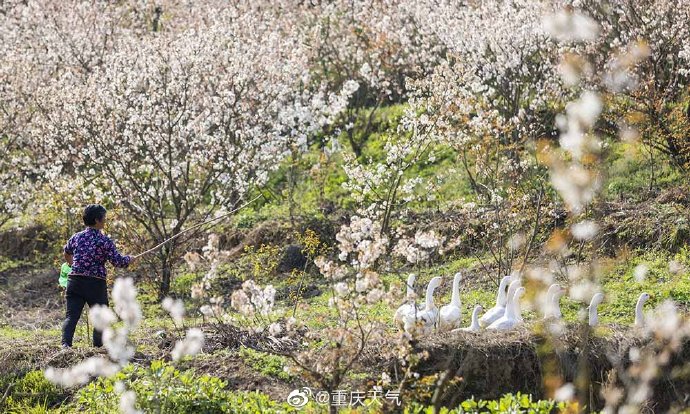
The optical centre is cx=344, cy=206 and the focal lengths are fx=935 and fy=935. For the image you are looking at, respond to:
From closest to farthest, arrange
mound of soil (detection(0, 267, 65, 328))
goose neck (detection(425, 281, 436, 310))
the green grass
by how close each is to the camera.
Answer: goose neck (detection(425, 281, 436, 310))
mound of soil (detection(0, 267, 65, 328))
the green grass

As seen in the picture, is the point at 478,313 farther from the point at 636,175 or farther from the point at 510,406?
the point at 636,175

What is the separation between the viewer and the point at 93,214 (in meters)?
8.26

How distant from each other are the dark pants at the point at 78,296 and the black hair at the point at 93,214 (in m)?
0.51

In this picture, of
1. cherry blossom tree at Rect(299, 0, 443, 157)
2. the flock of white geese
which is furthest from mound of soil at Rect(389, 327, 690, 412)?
cherry blossom tree at Rect(299, 0, 443, 157)

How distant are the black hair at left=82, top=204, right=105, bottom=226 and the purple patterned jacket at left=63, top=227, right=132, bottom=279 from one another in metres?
→ 0.09

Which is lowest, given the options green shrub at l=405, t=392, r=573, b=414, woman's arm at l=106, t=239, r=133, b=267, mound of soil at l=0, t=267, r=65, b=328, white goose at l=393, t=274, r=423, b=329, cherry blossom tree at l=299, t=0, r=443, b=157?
green shrub at l=405, t=392, r=573, b=414

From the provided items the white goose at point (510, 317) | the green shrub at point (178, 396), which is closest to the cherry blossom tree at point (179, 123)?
the green shrub at point (178, 396)

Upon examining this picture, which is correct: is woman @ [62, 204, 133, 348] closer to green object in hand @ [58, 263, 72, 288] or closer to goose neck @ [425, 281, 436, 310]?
green object in hand @ [58, 263, 72, 288]

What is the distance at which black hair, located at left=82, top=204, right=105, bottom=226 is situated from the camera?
8.26 meters

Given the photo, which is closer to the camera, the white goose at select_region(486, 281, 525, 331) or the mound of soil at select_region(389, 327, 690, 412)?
the mound of soil at select_region(389, 327, 690, 412)

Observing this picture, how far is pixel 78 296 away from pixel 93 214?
2.48 feet

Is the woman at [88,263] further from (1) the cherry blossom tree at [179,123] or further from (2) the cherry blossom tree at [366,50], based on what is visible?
(2) the cherry blossom tree at [366,50]

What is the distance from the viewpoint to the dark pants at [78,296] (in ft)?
27.2

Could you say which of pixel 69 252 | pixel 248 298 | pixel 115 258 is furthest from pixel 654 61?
pixel 248 298
